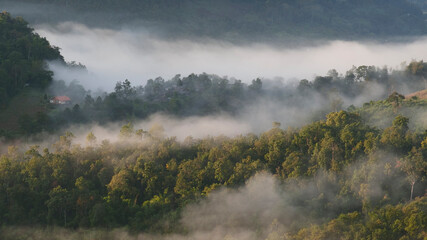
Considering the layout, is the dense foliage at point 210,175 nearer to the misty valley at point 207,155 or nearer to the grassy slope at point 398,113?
the misty valley at point 207,155

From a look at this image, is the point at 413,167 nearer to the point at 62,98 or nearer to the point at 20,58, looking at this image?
the point at 62,98

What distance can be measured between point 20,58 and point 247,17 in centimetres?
12292

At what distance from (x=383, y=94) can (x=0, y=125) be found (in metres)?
43.2

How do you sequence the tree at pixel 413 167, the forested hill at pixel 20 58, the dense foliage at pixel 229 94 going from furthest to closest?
the dense foliage at pixel 229 94, the forested hill at pixel 20 58, the tree at pixel 413 167

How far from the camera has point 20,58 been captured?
192 feet

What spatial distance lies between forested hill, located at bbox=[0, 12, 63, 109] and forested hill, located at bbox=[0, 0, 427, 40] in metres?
80.5

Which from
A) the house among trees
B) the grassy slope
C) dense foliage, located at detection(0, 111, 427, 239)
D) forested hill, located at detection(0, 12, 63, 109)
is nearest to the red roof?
the house among trees

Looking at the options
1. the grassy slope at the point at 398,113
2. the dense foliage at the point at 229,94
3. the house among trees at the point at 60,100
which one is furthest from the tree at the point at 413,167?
the house among trees at the point at 60,100

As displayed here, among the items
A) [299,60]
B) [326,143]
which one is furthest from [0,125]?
[299,60]

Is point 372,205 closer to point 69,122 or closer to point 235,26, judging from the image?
point 69,122

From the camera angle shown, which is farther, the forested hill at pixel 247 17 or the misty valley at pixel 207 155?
the forested hill at pixel 247 17

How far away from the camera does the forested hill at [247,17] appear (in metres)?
150

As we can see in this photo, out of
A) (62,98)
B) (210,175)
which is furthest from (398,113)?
(62,98)

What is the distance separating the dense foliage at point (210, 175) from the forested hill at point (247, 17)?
382 feet
